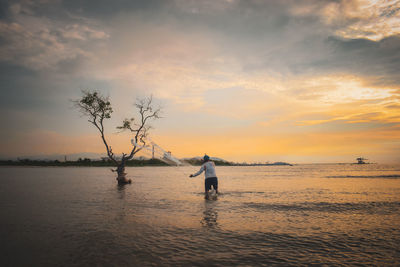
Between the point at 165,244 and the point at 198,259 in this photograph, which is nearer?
the point at 198,259

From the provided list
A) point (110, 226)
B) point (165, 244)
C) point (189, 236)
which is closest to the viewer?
point (165, 244)

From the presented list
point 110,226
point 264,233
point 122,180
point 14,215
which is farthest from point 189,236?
point 122,180

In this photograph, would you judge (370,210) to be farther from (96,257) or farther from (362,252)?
(96,257)

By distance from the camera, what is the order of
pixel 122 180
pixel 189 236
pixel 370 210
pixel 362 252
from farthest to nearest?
pixel 122 180
pixel 370 210
pixel 189 236
pixel 362 252

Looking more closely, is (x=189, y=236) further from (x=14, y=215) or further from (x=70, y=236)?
(x=14, y=215)

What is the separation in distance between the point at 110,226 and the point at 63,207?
21.9ft

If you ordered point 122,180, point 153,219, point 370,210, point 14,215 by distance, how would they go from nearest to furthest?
1. point 153,219
2. point 14,215
3. point 370,210
4. point 122,180

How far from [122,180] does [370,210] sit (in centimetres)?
2576

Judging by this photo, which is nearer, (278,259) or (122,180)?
(278,259)

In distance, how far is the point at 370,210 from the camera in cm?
1332

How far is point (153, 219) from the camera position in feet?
36.4

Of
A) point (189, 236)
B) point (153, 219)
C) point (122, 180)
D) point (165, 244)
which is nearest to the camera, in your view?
point (165, 244)

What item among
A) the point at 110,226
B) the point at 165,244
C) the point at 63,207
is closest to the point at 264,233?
the point at 165,244

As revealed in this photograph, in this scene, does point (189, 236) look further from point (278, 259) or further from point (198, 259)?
point (278, 259)
